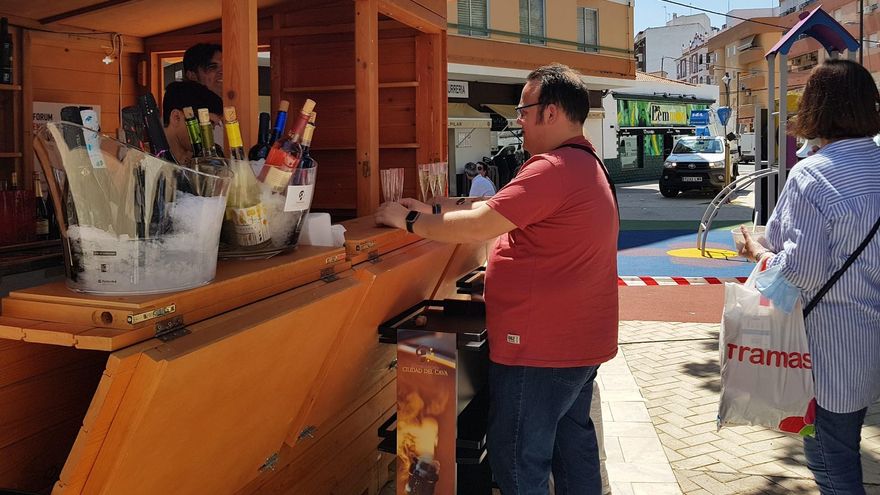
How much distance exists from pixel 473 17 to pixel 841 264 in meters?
20.9

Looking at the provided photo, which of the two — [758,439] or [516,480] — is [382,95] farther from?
[758,439]

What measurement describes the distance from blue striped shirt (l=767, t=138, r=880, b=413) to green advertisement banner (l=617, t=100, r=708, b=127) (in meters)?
31.8

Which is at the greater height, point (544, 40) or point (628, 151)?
point (544, 40)

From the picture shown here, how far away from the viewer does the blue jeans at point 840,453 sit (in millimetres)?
2736

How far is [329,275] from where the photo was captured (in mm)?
2762

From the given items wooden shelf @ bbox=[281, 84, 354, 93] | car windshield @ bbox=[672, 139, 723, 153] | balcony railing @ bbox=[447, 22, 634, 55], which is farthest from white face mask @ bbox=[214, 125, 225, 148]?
car windshield @ bbox=[672, 139, 723, 153]

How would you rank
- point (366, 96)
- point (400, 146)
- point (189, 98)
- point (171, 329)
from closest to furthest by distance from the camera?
point (171, 329)
point (189, 98)
point (366, 96)
point (400, 146)

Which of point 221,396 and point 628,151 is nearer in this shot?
point 221,396

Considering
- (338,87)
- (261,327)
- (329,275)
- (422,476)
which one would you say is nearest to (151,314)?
(261,327)

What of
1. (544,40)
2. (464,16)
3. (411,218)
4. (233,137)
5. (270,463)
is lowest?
(270,463)

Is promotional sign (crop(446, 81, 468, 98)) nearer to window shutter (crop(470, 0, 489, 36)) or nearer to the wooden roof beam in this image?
window shutter (crop(470, 0, 489, 36))

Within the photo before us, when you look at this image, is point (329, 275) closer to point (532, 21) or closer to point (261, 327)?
point (261, 327)

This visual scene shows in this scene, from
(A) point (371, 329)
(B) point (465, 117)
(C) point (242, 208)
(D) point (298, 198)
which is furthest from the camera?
(B) point (465, 117)

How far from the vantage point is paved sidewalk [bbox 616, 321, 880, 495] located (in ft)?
13.6
